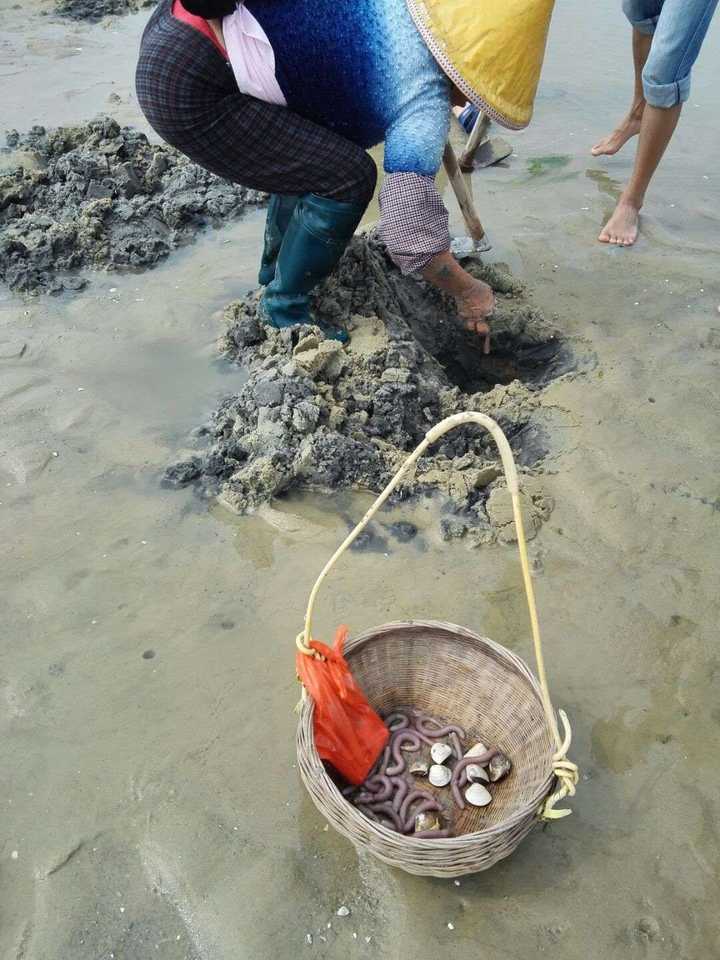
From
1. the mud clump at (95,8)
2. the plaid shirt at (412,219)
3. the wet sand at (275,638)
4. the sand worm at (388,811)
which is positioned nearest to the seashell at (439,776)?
the sand worm at (388,811)

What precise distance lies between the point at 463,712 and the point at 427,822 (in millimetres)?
314

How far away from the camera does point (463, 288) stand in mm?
2760

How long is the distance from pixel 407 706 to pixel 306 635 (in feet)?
1.71

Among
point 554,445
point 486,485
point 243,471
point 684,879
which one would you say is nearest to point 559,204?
point 554,445

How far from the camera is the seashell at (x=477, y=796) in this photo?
1800mm

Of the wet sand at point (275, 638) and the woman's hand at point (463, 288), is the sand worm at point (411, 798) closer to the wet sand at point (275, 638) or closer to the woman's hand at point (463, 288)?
the wet sand at point (275, 638)

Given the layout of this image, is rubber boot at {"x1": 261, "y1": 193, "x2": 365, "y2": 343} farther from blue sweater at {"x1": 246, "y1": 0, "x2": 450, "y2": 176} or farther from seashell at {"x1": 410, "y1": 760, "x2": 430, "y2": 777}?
seashell at {"x1": 410, "y1": 760, "x2": 430, "y2": 777}

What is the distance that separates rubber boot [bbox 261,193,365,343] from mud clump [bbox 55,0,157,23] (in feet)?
18.0

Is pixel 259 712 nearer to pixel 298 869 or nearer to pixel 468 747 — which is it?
pixel 298 869

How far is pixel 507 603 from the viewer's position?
7.28ft

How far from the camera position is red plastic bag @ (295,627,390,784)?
5.59ft

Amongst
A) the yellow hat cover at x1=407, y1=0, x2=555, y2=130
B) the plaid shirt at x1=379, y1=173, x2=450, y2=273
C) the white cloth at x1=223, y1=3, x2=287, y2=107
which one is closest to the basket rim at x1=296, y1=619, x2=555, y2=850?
the plaid shirt at x1=379, y1=173, x2=450, y2=273

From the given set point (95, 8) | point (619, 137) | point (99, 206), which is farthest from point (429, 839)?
point (95, 8)

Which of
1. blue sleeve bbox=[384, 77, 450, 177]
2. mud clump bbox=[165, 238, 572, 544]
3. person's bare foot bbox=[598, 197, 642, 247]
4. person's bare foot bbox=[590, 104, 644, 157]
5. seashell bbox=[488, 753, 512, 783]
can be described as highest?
blue sleeve bbox=[384, 77, 450, 177]
